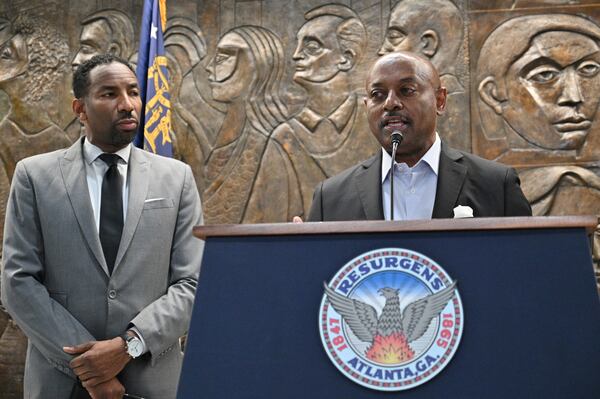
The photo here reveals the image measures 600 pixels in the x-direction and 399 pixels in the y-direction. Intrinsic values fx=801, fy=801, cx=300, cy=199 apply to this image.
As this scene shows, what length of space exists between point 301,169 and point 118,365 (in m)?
3.18

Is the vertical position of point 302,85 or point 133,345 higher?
point 302,85

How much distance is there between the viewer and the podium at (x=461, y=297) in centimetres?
148

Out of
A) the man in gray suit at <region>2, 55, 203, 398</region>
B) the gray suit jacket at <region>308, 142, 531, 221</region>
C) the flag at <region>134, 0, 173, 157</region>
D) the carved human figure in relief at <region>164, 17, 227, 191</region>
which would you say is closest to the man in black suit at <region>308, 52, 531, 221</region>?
the gray suit jacket at <region>308, 142, 531, 221</region>

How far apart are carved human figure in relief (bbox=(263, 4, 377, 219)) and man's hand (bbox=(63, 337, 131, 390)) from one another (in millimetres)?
3115

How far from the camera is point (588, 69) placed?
17.3ft

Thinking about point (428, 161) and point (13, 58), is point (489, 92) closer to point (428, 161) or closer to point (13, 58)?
point (428, 161)

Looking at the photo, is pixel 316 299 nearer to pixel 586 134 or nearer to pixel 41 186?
pixel 41 186

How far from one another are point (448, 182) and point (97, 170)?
1.23 meters

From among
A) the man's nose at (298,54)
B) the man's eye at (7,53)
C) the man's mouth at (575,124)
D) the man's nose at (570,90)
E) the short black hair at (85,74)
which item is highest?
the man's eye at (7,53)

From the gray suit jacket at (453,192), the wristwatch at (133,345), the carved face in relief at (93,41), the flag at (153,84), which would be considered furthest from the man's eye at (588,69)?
the wristwatch at (133,345)

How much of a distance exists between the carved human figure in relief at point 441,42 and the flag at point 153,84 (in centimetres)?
155

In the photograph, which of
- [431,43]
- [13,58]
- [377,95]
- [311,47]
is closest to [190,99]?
[311,47]

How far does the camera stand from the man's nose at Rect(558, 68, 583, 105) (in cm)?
525

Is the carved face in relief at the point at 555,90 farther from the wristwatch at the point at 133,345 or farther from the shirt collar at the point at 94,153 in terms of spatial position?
the wristwatch at the point at 133,345
